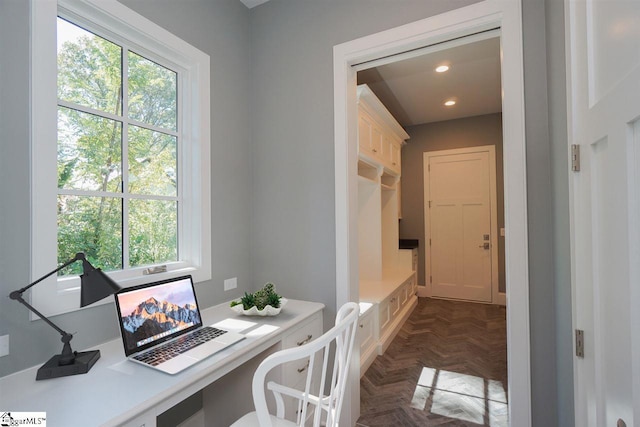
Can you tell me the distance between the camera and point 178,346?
1284mm

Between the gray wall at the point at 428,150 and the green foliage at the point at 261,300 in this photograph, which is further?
the gray wall at the point at 428,150

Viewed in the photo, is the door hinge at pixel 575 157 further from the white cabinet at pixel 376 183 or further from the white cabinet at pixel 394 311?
the white cabinet at pixel 394 311

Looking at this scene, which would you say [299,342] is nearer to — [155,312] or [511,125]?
[155,312]

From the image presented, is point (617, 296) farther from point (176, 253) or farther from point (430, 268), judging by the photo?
point (430, 268)

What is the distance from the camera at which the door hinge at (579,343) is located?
1.01 m

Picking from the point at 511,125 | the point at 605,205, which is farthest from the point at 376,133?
the point at 605,205

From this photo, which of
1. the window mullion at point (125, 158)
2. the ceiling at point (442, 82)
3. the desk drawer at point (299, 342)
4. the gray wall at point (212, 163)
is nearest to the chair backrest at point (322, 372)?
the desk drawer at point (299, 342)

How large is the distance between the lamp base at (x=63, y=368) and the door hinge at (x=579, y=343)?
174 cm

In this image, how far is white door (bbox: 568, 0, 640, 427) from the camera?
2.23 feet

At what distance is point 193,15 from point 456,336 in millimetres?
3756

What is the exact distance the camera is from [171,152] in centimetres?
182

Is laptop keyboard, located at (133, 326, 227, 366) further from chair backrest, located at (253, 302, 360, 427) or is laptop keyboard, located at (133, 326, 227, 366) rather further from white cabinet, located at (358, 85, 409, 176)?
white cabinet, located at (358, 85, 409, 176)

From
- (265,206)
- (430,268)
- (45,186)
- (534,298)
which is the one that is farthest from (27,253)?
(430,268)

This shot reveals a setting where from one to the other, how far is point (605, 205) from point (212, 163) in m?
1.86
